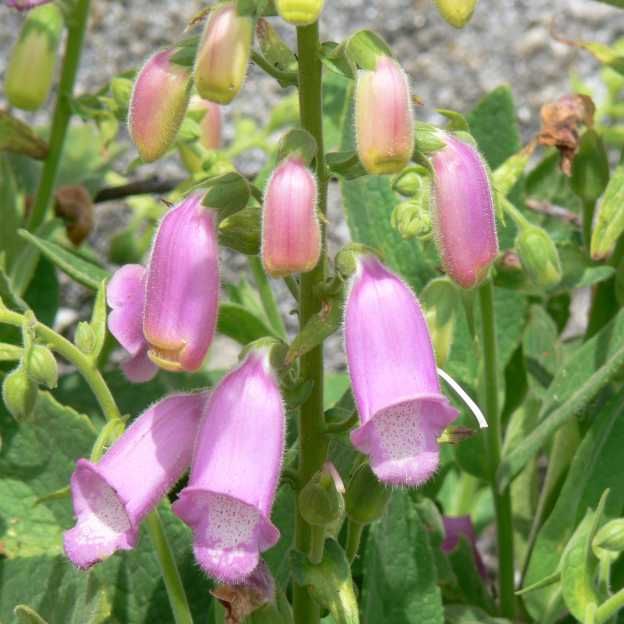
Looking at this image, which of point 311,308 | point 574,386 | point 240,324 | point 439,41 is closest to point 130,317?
point 311,308

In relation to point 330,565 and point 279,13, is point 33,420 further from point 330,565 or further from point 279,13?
point 279,13

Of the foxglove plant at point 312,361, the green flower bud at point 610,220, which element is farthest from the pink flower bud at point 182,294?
the green flower bud at point 610,220

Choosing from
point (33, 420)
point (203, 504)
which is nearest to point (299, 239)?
point (203, 504)

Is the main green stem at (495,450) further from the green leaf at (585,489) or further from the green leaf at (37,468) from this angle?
the green leaf at (37,468)

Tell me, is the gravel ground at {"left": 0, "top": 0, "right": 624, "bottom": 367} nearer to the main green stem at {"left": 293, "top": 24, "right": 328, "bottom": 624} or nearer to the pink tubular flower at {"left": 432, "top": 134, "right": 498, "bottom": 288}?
the main green stem at {"left": 293, "top": 24, "right": 328, "bottom": 624}

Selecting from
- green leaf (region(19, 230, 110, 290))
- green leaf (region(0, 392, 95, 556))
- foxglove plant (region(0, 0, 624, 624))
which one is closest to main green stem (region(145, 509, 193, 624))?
foxglove plant (region(0, 0, 624, 624))
